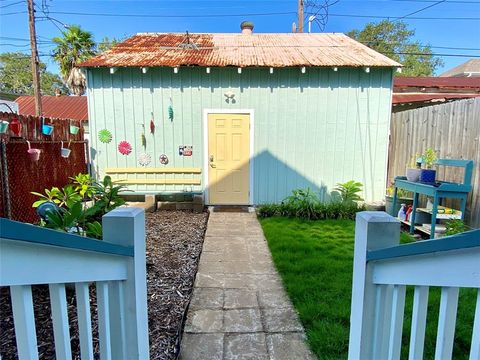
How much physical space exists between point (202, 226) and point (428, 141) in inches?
164

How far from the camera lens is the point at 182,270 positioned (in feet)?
11.1

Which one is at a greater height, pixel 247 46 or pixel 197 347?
pixel 247 46

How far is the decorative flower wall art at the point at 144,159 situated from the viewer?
20.5 ft

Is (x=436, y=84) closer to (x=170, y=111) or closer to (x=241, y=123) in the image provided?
(x=241, y=123)

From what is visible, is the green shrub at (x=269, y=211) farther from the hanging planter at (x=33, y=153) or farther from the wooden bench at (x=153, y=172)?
the hanging planter at (x=33, y=153)

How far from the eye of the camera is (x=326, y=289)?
9.40ft

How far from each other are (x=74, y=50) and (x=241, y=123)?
525 inches

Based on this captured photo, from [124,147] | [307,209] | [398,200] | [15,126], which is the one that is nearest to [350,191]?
[398,200]

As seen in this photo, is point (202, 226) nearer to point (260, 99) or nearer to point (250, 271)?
point (250, 271)

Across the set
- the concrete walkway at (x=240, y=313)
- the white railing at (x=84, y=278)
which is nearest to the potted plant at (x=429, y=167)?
the concrete walkway at (x=240, y=313)

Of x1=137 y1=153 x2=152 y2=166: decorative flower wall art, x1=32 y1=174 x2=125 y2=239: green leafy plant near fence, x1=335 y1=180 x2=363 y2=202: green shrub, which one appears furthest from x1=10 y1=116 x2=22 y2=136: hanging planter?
x1=335 y1=180 x2=363 y2=202: green shrub

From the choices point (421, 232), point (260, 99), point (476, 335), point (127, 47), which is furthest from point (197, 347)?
point (127, 47)

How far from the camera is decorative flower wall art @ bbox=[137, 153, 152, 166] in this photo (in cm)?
626

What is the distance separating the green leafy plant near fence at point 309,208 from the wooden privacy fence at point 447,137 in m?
1.28
